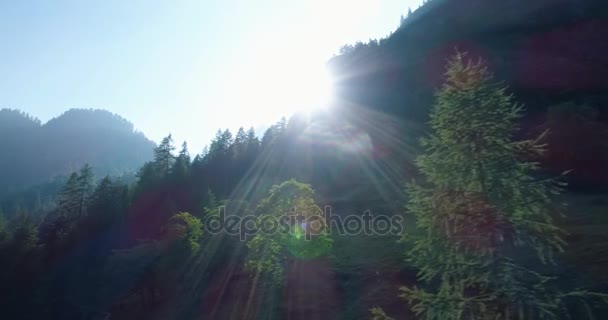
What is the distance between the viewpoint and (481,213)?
10.3 m

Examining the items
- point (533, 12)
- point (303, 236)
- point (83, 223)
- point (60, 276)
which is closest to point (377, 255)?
point (303, 236)

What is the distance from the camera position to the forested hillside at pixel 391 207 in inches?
413

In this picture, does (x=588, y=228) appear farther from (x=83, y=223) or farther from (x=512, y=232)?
(x=83, y=223)

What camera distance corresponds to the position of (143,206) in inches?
2940

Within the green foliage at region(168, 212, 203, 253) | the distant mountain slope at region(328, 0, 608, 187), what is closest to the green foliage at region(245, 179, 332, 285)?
the green foliage at region(168, 212, 203, 253)

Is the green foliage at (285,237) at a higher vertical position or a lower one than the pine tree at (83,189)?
lower

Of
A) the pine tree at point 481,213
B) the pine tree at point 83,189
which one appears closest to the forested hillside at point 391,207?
the pine tree at point 481,213

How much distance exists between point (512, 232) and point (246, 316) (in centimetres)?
2340

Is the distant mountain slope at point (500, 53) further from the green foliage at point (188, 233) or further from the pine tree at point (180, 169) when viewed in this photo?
the green foliage at point (188, 233)

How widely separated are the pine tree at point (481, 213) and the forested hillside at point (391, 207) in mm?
37

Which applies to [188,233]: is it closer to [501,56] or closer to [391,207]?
[391,207]

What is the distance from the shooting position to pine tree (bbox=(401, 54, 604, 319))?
31.7 feet

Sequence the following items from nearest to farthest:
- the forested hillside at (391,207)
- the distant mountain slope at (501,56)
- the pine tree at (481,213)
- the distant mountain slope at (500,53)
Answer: the pine tree at (481,213) → the forested hillside at (391,207) → the distant mountain slope at (501,56) → the distant mountain slope at (500,53)

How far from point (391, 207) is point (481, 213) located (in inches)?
1770
